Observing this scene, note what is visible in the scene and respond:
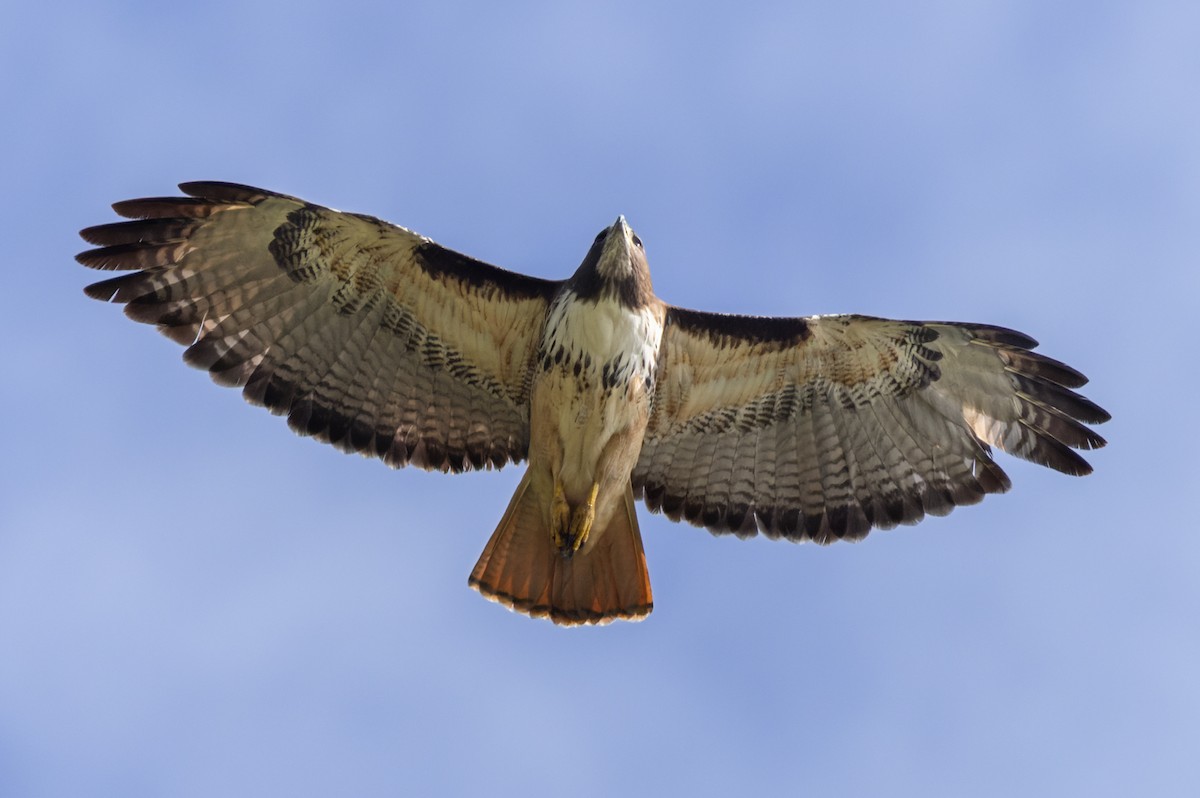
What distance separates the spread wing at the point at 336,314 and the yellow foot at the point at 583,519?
3.17ft

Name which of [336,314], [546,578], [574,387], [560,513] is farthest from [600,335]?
[336,314]

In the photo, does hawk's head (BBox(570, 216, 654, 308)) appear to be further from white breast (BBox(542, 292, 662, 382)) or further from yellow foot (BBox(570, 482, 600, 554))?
yellow foot (BBox(570, 482, 600, 554))

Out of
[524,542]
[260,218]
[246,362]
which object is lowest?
[524,542]

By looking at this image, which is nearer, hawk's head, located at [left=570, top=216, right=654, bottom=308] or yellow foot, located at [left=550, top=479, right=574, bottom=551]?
hawk's head, located at [left=570, top=216, right=654, bottom=308]

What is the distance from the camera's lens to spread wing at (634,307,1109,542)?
1267 centimetres

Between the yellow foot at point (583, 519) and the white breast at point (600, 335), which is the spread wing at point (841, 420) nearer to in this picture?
the white breast at point (600, 335)

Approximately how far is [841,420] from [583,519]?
2.16m

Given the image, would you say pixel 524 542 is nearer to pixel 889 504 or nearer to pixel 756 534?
pixel 756 534

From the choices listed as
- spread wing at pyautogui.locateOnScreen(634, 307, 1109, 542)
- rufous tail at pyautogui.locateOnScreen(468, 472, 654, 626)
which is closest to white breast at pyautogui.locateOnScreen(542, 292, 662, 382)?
spread wing at pyautogui.locateOnScreen(634, 307, 1109, 542)

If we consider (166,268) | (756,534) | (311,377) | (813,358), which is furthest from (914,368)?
(166,268)

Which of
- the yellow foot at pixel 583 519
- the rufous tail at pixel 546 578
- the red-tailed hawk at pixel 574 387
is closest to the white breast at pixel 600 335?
the red-tailed hawk at pixel 574 387

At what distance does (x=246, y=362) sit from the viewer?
41.4 feet

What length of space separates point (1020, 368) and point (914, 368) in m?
0.75

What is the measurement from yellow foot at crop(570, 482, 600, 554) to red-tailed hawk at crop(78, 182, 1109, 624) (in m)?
0.02
